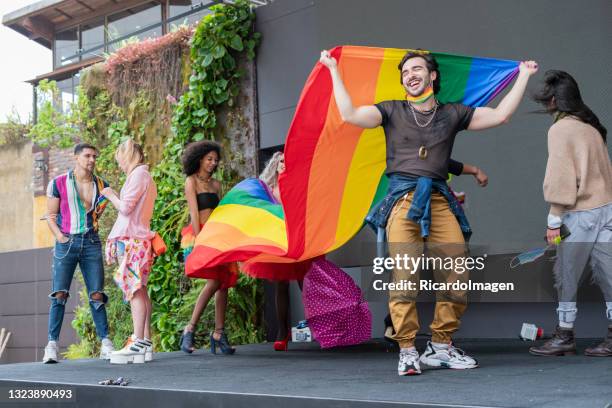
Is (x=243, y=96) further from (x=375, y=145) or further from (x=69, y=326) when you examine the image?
(x=69, y=326)

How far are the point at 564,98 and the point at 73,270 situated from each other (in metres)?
3.30

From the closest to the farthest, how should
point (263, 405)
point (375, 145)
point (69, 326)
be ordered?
point (263, 405) → point (375, 145) → point (69, 326)

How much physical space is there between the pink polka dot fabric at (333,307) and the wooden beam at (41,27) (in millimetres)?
12599

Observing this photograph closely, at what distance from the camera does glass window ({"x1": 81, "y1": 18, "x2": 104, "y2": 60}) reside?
14570 millimetres

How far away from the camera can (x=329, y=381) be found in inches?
134

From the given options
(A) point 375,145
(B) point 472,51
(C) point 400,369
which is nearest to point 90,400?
(C) point 400,369

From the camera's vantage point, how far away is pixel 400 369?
344 cm

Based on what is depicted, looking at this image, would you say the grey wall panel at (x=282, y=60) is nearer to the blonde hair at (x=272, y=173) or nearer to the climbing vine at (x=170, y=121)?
the climbing vine at (x=170, y=121)

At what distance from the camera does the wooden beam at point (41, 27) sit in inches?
619

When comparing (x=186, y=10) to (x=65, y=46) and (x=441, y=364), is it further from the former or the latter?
(x=441, y=364)

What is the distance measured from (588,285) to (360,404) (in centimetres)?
290

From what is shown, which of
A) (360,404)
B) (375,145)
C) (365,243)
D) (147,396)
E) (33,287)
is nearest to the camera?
(360,404)

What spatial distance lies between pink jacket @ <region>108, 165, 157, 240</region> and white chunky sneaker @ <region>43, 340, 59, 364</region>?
83 centimetres

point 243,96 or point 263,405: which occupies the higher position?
point 243,96
